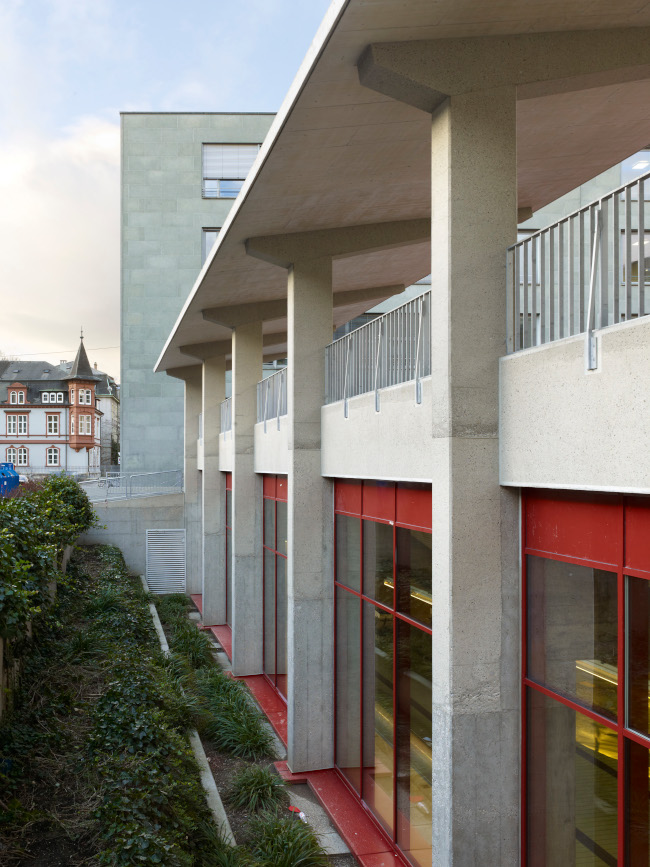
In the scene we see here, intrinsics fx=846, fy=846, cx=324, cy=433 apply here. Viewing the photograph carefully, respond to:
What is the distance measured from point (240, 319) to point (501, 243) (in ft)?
41.7

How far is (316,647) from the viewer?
13922 mm

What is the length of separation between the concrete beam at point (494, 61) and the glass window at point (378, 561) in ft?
17.8

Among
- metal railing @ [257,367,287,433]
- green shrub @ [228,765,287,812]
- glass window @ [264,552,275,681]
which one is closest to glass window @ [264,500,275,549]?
glass window @ [264,552,275,681]

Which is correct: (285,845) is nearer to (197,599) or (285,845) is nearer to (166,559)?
(197,599)

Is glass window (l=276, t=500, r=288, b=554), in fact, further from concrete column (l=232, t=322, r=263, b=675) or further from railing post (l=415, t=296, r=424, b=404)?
railing post (l=415, t=296, r=424, b=404)

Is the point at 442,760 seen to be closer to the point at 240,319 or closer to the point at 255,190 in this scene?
the point at 255,190

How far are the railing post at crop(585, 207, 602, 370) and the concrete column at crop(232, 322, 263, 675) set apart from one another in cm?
1408

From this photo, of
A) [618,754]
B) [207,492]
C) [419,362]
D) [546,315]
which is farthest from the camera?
[207,492]

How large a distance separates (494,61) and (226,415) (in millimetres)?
18364

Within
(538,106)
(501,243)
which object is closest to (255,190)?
(538,106)

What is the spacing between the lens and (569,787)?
6809mm

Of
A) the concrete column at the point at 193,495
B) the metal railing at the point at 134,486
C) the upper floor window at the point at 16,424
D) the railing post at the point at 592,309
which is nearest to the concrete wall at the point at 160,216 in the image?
the metal railing at the point at 134,486

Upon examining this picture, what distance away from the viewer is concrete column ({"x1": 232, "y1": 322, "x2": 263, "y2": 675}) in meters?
20.0

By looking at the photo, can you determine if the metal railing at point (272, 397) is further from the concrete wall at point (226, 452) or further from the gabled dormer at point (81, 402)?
the gabled dormer at point (81, 402)
